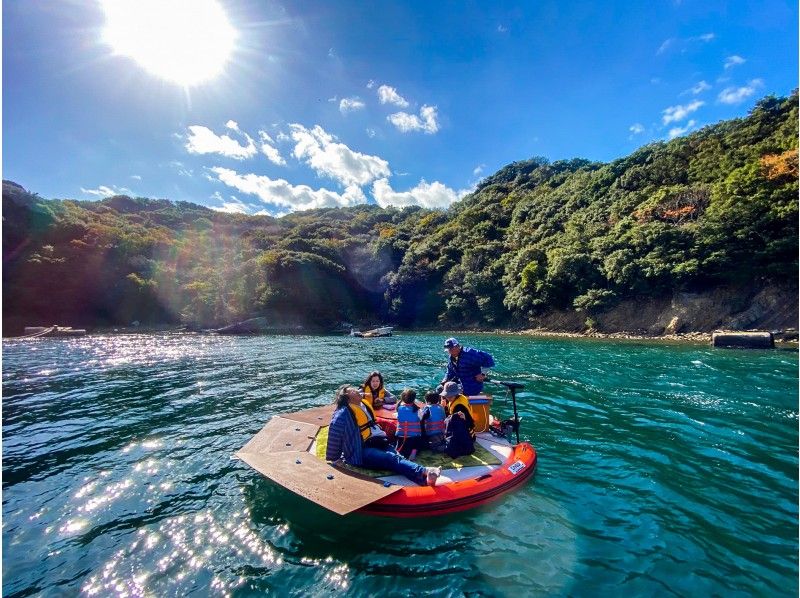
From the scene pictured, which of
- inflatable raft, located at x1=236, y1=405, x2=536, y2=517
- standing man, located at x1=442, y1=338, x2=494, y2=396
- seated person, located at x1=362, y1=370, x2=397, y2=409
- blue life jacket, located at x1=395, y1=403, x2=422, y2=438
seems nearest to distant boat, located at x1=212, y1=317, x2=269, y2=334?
seated person, located at x1=362, y1=370, x2=397, y2=409

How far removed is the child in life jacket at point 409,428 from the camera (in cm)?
732

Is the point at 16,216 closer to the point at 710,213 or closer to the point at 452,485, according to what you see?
the point at 452,485

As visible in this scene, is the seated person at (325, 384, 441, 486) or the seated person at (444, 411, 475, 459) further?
the seated person at (444, 411, 475, 459)

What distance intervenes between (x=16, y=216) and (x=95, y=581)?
83193 millimetres

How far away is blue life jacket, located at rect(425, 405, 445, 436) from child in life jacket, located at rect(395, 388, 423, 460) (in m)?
0.19

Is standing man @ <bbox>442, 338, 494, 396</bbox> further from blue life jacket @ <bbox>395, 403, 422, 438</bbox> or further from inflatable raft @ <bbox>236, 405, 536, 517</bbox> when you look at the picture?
blue life jacket @ <bbox>395, 403, 422, 438</bbox>

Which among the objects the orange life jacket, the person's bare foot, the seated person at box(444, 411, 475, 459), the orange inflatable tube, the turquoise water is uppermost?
the orange life jacket

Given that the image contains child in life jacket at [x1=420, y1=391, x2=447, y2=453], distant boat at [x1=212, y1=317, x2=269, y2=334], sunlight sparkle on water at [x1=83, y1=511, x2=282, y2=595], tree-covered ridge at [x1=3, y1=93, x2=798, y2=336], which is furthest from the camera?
distant boat at [x1=212, y1=317, x2=269, y2=334]

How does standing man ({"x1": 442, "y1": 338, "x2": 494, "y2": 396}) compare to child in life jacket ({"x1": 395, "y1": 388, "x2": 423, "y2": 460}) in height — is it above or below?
above

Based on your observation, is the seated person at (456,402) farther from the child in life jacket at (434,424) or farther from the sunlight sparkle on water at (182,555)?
the sunlight sparkle on water at (182,555)

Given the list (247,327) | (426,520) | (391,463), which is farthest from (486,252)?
(426,520)

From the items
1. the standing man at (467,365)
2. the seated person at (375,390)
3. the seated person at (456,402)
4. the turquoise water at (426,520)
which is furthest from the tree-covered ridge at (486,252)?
the seated person at (456,402)

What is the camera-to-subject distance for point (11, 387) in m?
15.3

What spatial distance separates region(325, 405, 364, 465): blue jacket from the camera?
6617mm
